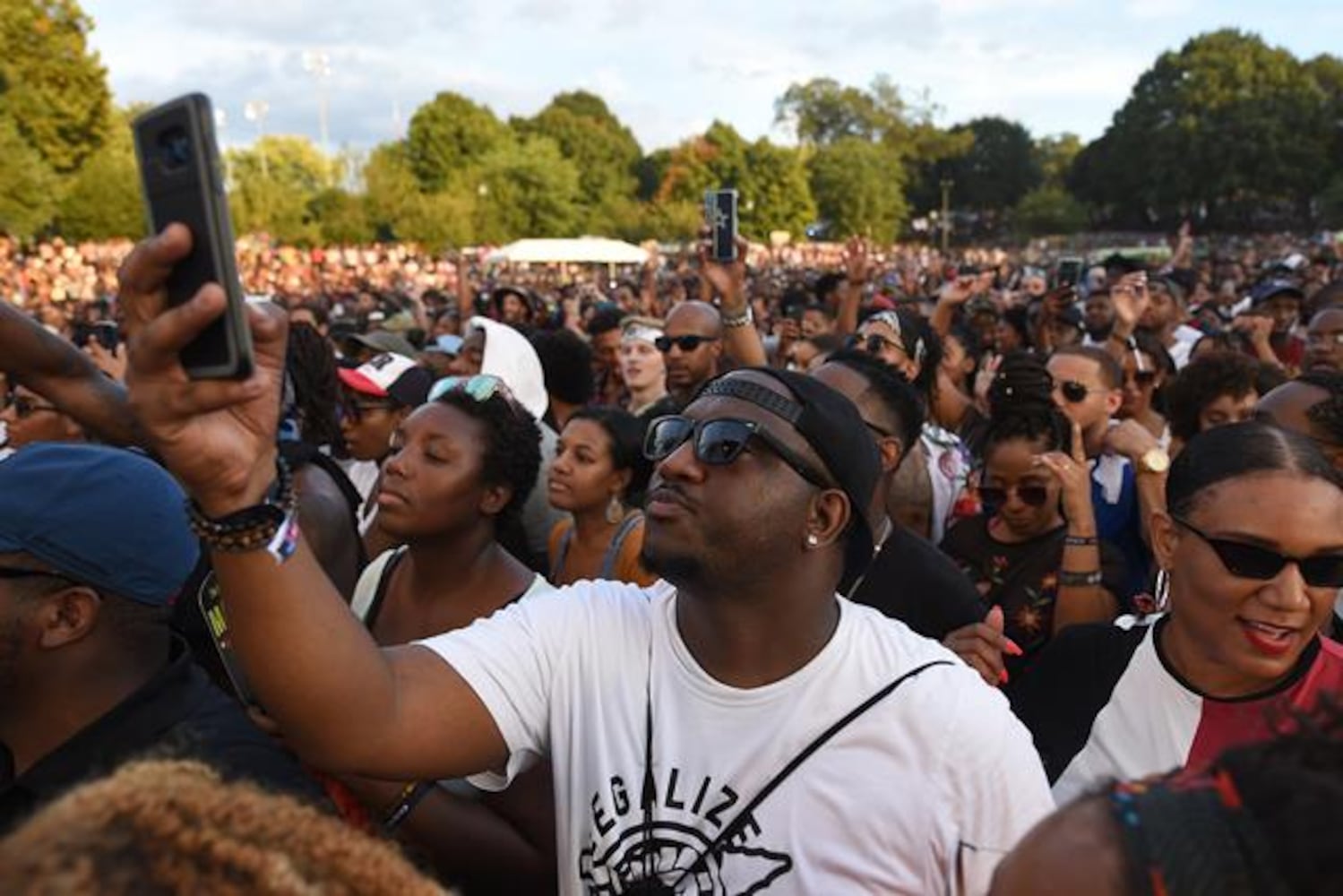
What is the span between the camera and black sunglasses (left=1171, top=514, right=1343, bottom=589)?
2.25 meters

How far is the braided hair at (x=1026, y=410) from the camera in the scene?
4.04m

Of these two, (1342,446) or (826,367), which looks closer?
(1342,446)

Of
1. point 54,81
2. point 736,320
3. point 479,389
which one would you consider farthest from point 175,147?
point 54,81

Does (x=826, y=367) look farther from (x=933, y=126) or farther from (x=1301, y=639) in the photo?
(x=933, y=126)

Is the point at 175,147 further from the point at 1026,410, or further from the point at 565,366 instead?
the point at 565,366

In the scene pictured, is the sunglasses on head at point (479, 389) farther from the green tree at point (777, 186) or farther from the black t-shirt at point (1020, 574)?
the green tree at point (777, 186)

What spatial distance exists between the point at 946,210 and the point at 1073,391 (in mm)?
77170

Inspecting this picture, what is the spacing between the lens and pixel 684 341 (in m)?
6.13

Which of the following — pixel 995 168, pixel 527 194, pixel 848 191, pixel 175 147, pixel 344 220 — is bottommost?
pixel 175 147

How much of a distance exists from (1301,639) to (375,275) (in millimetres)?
33555

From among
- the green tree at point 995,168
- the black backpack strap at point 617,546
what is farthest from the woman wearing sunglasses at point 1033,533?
the green tree at point 995,168

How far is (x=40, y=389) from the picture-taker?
2.34 metres

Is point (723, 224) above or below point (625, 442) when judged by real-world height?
above

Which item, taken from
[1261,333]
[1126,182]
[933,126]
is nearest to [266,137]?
[933,126]
